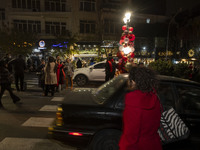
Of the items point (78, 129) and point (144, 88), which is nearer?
point (144, 88)

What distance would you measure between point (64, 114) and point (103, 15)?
90.4 feet

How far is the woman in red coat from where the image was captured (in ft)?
5.92

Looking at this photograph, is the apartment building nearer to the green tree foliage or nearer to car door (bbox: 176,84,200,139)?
the green tree foliage

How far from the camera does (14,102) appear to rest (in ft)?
24.0

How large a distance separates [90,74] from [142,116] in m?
10.4

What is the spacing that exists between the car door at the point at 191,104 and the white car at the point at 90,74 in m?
8.90

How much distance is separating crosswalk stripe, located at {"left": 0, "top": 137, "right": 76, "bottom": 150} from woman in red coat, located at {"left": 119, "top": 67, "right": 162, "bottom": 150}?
234 centimetres

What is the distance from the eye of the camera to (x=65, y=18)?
28.2 m

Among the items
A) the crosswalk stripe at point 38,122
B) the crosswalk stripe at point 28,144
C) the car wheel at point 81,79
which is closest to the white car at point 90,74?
the car wheel at point 81,79

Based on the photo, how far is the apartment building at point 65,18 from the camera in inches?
1077

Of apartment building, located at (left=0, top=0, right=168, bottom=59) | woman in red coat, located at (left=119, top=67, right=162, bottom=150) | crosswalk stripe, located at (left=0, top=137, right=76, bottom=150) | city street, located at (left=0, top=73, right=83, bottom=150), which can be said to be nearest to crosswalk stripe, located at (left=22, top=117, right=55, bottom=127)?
city street, located at (left=0, top=73, right=83, bottom=150)

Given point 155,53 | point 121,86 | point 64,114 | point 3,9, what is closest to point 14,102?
point 64,114

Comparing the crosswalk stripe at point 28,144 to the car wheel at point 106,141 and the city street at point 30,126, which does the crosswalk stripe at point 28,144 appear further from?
the car wheel at point 106,141

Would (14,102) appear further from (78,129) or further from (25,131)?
(78,129)
